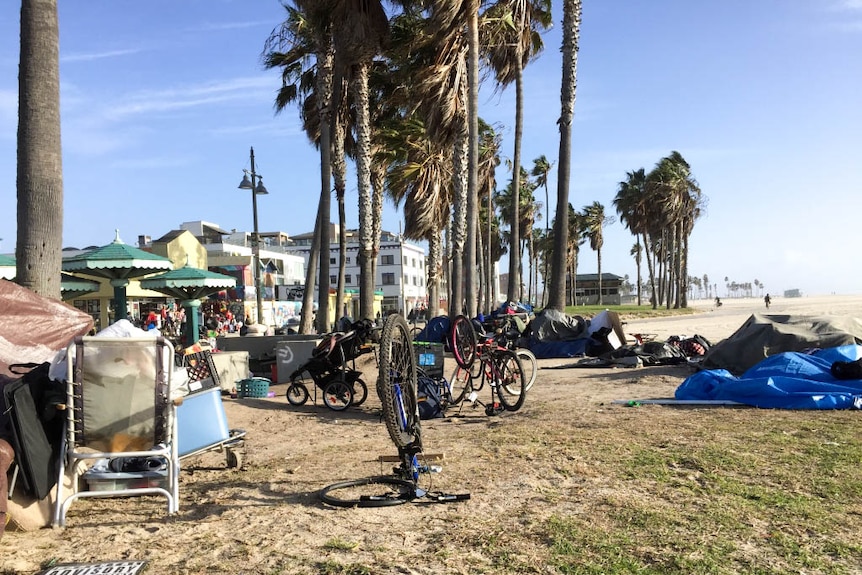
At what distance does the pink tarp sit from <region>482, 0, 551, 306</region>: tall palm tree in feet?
52.5

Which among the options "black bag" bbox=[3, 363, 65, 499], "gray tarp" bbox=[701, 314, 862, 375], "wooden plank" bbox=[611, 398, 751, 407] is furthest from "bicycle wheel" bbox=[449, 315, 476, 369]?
"black bag" bbox=[3, 363, 65, 499]

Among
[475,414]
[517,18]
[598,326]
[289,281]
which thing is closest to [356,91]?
[517,18]

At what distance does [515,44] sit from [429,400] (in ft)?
56.3

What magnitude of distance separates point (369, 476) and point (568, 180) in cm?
1668

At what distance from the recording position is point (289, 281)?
6525cm

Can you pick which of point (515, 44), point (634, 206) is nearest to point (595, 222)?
point (634, 206)

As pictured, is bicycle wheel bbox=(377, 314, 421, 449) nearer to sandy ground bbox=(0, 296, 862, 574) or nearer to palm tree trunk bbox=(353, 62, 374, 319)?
sandy ground bbox=(0, 296, 862, 574)

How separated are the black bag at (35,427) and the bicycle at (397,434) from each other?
1.79 m

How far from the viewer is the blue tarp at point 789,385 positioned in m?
7.96

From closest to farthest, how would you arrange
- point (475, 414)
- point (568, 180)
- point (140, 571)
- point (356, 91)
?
point (140, 571)
point (475, 414)
point (356, 91)
point (568, 180)

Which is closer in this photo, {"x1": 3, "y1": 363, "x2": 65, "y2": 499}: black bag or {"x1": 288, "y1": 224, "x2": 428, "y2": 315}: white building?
{"x1": 3, "y1": 363, "x2": 65, "y2": 499}: black bag

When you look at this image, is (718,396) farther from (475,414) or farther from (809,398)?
(475,414)

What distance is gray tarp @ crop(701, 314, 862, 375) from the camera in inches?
417

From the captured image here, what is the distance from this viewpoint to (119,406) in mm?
4430
